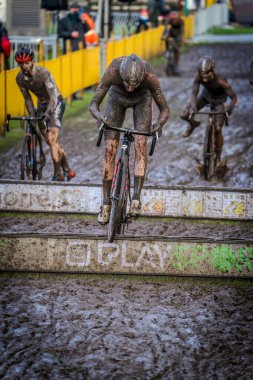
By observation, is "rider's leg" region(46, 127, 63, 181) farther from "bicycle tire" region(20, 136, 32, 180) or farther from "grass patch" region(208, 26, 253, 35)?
"grass patch" region(208, 26, 253, 35)

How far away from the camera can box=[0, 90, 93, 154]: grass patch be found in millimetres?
19055

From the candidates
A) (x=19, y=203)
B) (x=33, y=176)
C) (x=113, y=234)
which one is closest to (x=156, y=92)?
(x=113, y=234)

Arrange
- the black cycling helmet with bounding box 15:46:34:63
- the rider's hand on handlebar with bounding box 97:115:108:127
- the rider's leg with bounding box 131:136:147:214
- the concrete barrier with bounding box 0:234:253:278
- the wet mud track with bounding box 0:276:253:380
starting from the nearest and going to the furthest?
the wet mud track with bounding box 0:276:253:380 → the concrete barrier with bounding box 0:234:253:278 → the rider's hand on handlebar with bounding box 97:115:108:127 → the rider's leg with bounding box 131:136:147:214 → the black cycling helmet with bounding box 15:46:34:63

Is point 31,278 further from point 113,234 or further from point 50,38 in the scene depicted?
point 50,38

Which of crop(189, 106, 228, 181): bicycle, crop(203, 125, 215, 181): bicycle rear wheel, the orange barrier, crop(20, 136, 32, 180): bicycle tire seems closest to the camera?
crop(20, 136, 32, 180): bicycle tire

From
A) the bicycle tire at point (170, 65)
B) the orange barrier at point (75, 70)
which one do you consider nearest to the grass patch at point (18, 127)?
the orange barrier at point (75, 70)

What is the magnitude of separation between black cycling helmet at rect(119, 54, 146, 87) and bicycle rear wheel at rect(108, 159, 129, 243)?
32.4 inches

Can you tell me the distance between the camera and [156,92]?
10242 mm

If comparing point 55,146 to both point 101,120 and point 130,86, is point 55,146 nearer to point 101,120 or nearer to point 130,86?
point 101,120

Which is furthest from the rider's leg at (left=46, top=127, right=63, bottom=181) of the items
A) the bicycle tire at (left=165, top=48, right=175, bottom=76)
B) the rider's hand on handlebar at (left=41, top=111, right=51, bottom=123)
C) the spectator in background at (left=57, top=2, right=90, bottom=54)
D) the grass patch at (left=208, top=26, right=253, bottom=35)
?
the grass patch at (left=208, top=26, right=253, bottom=35)

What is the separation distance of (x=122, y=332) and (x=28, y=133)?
625 centimetres

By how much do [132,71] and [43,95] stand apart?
397cm

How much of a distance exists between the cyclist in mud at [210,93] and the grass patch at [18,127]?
4.52m

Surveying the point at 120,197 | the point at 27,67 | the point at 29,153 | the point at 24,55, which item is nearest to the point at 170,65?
the point at 29,153
